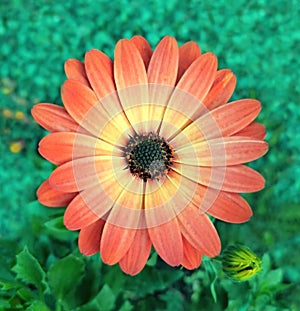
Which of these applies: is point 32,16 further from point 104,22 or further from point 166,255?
point 166,255

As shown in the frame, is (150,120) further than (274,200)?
No

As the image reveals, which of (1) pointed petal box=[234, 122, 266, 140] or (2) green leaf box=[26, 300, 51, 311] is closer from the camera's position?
(1) pointed petal box=[234, 122, 266, 140]

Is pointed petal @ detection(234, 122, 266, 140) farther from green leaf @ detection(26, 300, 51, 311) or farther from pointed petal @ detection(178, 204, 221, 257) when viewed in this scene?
green leaf @ detection(26, 300, 51, 311)

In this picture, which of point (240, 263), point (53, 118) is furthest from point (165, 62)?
point (240, 263)

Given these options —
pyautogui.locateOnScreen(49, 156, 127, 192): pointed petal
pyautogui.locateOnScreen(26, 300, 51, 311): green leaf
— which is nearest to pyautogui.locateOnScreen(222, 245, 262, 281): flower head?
pyautogui.locateOnScreen(49, 156, 127, 192): pointed petal

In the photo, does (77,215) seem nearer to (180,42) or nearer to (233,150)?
(233,150)

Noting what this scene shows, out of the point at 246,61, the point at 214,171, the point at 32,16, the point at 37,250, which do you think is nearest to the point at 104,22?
the point at 32,16

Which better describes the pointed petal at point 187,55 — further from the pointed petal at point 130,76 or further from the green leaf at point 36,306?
the green leaf at point 36,306
